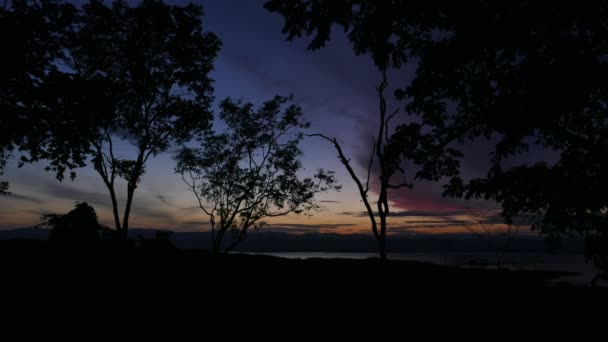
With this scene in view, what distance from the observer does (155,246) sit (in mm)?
22312

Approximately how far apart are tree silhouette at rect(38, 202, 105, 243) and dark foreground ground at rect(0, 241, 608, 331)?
786 cm

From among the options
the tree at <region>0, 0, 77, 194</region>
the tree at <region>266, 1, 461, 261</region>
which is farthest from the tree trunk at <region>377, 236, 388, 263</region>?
the tree at <region>0, 0, 77, 194</region>

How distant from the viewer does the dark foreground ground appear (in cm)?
909

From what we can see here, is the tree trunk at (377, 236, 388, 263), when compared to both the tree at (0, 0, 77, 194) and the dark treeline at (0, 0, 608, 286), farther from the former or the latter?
the tree at (0, 0, 77, 194)

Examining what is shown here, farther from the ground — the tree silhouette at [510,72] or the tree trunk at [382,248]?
the tree silhouette at [510,72]

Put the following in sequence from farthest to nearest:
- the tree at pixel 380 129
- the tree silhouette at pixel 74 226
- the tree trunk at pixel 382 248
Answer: the tree silhouette at pixel 74 226, the tree trunk at pixel 382 248, the tree at pixel 380 129

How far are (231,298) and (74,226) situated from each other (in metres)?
17.3

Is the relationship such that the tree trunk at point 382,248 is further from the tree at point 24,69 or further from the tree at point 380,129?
the tree at point 24,69

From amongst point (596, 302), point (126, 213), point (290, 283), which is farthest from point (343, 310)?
point (126, 213)

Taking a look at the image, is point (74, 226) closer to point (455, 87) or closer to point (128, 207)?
point (128, 207)

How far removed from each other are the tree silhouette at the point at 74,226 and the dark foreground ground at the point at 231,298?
786cm

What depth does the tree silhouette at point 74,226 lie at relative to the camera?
22.8 metres

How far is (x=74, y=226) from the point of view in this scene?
74.8 ft

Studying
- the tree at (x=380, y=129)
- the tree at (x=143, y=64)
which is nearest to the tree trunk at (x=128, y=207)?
the tree at (x=143, y=64)
